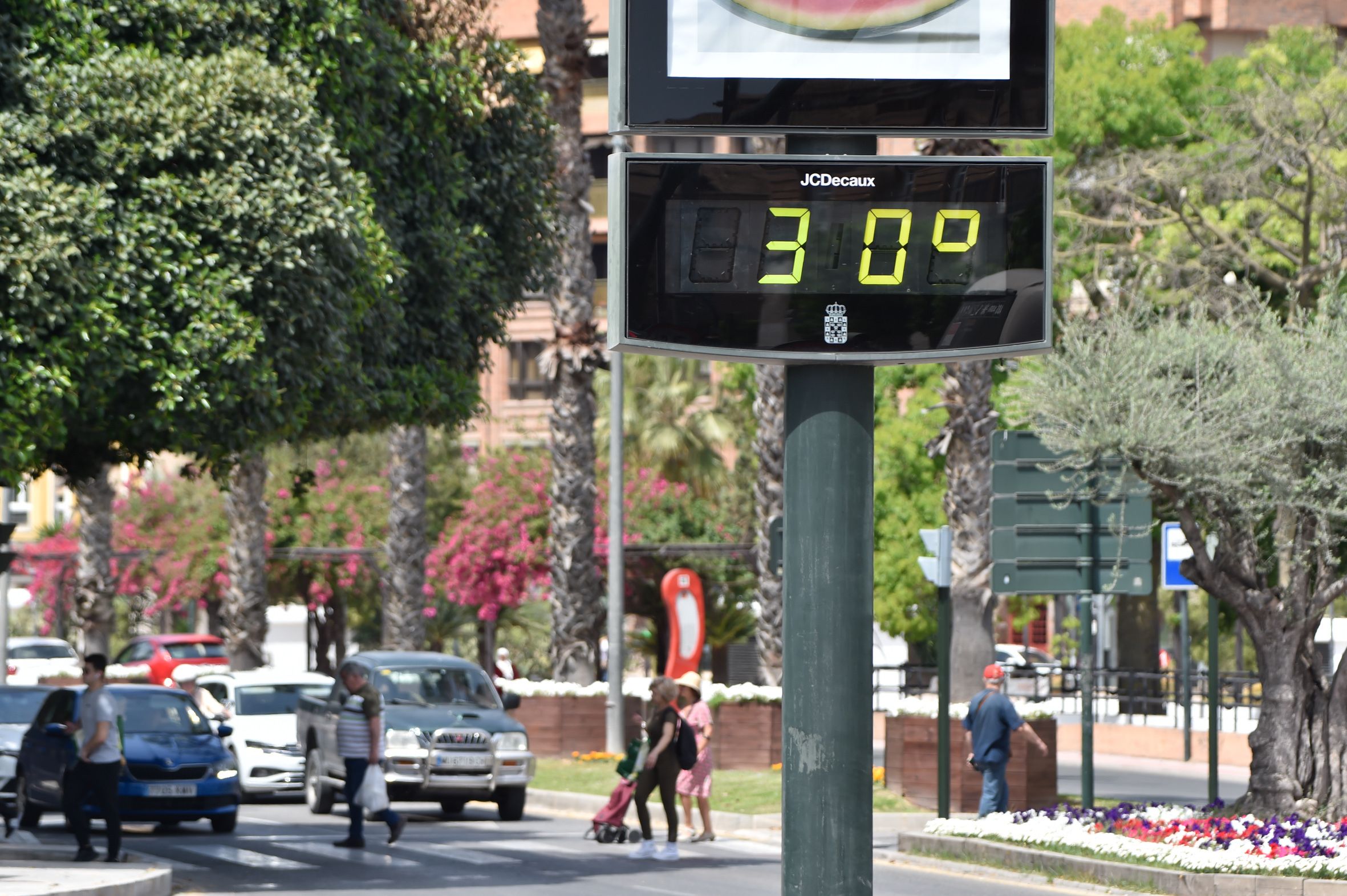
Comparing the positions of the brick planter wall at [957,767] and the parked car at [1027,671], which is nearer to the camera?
the brick planter wall at [957,767]

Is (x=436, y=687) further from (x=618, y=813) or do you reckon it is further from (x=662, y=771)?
(x=662, y=771)

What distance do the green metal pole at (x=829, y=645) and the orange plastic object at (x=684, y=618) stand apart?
68.8ft

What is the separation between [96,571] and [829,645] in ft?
120

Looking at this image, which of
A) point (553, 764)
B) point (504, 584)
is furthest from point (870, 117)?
point (504, 584)

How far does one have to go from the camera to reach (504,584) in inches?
1821

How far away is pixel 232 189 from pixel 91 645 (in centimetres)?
2762

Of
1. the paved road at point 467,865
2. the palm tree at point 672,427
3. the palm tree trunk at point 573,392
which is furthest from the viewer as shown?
the palm tree at point 672,427

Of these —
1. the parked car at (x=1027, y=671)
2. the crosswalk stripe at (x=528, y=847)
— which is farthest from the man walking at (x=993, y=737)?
the parked car at (x=1027, y=671)

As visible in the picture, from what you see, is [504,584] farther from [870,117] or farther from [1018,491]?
[870,117]


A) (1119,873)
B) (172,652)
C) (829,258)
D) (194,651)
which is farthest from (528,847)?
(194,651)

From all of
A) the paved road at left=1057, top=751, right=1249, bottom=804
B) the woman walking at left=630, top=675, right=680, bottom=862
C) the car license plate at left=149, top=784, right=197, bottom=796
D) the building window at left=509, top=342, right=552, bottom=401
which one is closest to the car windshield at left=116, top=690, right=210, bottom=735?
the car license plate at left=149, top=784, right=197, bottom=796

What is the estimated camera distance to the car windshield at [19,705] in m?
22.6

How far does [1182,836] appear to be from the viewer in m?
15.7

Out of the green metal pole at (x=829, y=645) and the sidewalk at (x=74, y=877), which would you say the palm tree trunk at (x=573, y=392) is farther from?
the green metal pole at (x=829, y=645)
